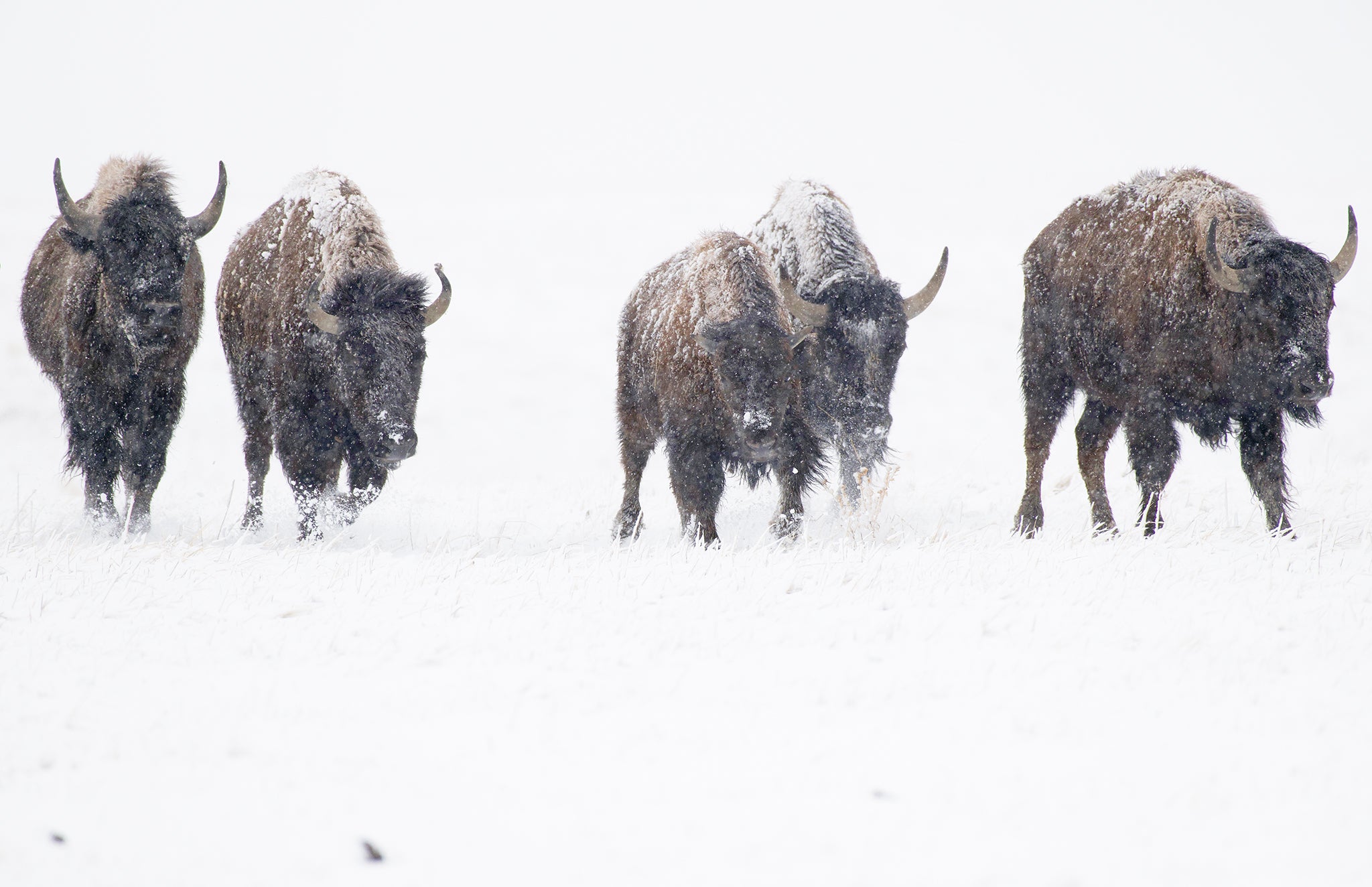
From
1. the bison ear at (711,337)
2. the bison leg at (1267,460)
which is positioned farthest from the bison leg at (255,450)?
the bison leg at (1267,460)

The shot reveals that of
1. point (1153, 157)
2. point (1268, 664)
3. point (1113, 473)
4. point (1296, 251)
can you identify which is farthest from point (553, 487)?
point (1153, 157)

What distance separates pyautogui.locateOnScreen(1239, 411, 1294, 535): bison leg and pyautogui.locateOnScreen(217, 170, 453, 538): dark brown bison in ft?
15.6

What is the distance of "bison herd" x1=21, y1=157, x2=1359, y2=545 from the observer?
19.5 ft

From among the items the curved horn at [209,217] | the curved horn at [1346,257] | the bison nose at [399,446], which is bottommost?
the bison nose at [399,446]

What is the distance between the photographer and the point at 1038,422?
7.43m

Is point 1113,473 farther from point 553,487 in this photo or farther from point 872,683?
point 872,683

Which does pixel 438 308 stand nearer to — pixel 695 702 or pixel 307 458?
pixel 307 458

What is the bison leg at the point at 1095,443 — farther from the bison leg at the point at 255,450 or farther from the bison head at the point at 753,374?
the bison leg at the point at 255,450

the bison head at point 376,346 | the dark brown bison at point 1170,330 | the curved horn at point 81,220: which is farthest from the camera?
the curved horn at point 81,220

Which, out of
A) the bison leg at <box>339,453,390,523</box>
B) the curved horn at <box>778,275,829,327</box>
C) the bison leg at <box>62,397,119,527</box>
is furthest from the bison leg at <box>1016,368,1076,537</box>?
the bison leg at <box>62,397,119,527</box>

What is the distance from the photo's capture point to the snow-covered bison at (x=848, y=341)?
266 inches

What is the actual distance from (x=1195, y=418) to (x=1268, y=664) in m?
3.13

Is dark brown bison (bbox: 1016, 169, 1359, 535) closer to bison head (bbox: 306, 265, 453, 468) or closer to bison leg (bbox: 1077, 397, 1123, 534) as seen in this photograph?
bison leg (bbox: 1077, 397, 1123, 534)

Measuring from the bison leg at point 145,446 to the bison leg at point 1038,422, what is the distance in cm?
576
